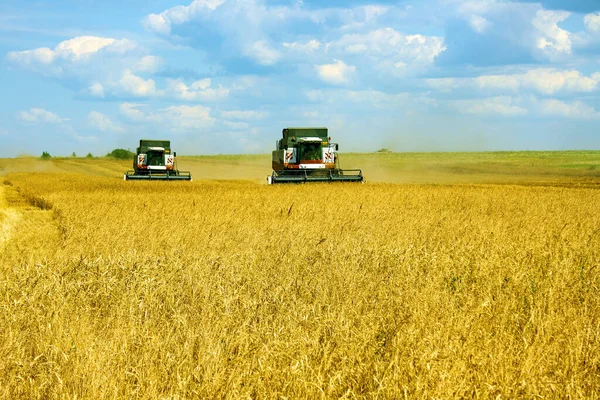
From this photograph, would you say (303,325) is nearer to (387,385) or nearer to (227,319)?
(227,319)

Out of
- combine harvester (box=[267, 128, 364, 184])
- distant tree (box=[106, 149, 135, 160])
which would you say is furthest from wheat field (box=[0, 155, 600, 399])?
distant tree (box=[106, 149, 135, 160])

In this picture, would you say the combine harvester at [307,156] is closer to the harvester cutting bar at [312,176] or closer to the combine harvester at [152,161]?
the harvester cutting bar at [312,176]

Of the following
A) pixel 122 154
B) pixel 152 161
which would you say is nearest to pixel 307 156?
pixel 152 161

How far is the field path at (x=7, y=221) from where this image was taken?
13798mm

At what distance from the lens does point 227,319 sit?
5430 millimetres

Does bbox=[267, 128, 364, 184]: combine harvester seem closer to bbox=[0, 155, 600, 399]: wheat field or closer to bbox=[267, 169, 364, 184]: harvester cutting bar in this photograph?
bbox=[267, 169, 364, 184]: harvester cutting bar

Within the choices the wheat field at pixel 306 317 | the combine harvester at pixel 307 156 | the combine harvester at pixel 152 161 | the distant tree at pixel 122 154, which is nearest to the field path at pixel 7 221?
the wheat field at pixel 306 317

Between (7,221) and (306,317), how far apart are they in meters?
13.9

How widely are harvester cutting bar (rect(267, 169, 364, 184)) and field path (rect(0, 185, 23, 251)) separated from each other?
1309cm

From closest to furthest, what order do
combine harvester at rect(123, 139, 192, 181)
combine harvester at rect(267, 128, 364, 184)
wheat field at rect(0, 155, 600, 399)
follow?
wheat field at rect(0, 155, 600, 399) → combine harvester at rect(267, 128, 364, 184) → combine harvester at rect(123, 139, 192, 181)

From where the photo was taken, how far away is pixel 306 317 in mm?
4988

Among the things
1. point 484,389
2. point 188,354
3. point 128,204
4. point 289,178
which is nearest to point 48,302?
point 188,354

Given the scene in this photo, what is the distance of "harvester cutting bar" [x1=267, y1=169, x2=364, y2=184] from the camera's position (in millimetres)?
31000

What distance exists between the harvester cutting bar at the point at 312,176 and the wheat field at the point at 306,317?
19387 mm
